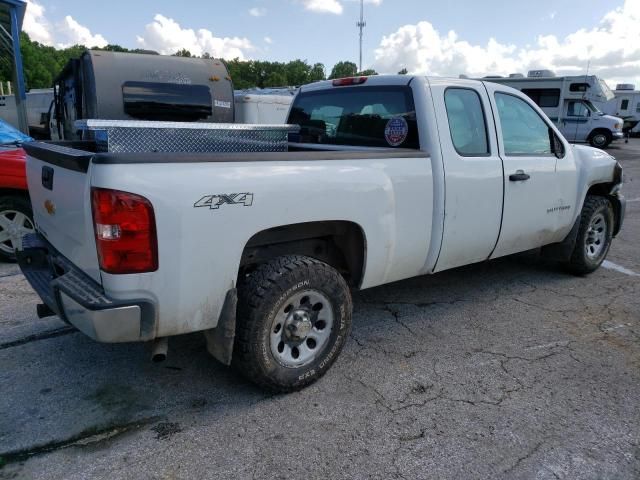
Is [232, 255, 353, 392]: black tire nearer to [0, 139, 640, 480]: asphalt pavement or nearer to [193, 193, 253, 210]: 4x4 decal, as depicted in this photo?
[0, 139, 640, 480]: asphalt pavement

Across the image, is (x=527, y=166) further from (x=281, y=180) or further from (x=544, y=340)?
(x=281, y=180)

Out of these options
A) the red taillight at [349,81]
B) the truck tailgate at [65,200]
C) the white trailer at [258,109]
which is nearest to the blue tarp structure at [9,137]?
the truck tailgate at [65,200]

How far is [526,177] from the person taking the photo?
14.1ft

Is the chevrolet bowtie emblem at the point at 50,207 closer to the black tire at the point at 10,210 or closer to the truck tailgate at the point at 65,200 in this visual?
the truck tailgate at the point at 65,200

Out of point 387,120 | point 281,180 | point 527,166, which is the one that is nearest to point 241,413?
point 281,180

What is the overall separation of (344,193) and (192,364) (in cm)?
156

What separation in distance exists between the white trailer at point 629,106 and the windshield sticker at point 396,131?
34.8 m

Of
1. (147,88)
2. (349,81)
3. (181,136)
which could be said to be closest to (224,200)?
(181,136)

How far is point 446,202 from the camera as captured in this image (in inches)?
145

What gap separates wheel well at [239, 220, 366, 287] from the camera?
3.02 metres

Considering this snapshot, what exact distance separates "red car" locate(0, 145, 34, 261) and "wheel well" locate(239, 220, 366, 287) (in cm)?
357

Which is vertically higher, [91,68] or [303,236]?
[91,68]

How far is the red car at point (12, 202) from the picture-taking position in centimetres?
538

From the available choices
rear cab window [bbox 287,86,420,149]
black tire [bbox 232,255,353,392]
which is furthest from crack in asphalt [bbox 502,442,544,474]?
rear cab window [bbox 287,86,420,149]
